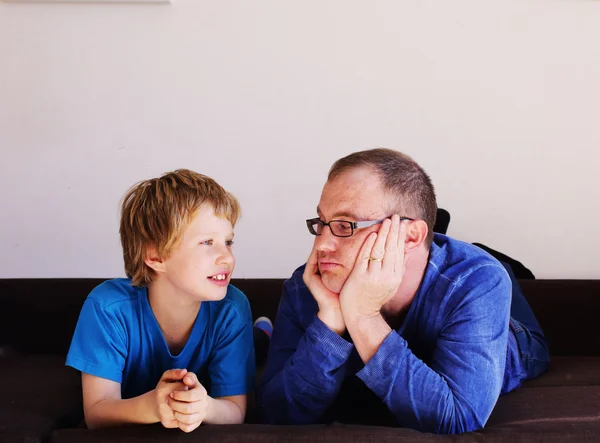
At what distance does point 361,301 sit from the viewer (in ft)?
4.98

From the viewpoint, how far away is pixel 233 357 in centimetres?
170

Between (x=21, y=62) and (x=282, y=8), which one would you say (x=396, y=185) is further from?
(x=21, y=62)

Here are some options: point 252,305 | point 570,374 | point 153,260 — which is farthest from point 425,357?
point 252,305

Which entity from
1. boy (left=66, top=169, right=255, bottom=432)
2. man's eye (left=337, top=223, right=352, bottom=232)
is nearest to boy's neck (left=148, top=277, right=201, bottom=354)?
boy (left=66, top=169, right=255, bottom=432)

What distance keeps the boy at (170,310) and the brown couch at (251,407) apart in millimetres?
139

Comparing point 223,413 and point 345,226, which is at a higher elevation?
point 345,226

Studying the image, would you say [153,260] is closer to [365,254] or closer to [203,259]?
[203,259]

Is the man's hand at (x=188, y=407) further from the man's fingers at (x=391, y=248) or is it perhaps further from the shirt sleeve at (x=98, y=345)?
the man's fingers at (x=391, y=248)

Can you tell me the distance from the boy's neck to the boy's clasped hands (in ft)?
1.05

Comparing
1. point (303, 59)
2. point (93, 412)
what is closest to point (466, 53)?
point (303, 59)

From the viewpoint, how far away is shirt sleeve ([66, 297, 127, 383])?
159 centimetres

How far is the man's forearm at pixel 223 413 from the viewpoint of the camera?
4.91 ft

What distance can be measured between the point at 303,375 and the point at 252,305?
965 mm

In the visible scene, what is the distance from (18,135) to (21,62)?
0.29 meters
